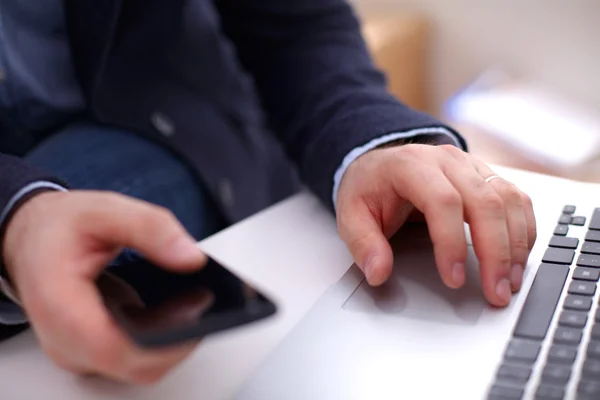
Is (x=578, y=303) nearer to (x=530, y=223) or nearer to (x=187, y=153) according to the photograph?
(x=530, y=223)

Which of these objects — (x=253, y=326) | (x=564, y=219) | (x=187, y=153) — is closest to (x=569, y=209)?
(x=564, y=219)

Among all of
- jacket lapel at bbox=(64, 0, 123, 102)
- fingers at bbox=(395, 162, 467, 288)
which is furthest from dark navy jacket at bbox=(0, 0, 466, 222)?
fingers at bbox=(395, 162, 467, 288)

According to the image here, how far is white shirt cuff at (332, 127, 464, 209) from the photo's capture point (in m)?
0.46

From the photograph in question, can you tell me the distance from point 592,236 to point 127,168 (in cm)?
39

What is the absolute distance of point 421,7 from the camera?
127 cm

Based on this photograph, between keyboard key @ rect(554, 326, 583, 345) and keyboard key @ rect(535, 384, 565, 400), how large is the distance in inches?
1.5

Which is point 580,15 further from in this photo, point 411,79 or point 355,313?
point 355,313

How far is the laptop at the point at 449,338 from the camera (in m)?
0.30

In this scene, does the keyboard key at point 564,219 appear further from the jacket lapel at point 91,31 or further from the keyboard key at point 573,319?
the jacket lapel at point 91,31

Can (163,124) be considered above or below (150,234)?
below

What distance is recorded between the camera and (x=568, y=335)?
1.03ft

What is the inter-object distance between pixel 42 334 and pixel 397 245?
234 mm

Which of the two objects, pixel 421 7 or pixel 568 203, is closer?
pixel 568 203

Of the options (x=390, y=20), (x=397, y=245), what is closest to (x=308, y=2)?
(x=397, y=245)
